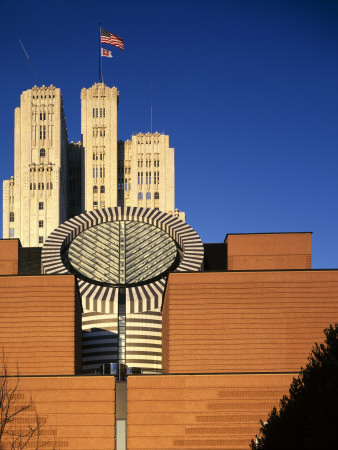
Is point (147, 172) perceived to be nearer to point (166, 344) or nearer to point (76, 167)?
point (76, 167)

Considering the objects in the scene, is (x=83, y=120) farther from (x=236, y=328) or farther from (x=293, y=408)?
(x=293, y=408)

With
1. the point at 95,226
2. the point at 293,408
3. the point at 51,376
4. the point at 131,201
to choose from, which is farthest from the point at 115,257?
the point at 131,201

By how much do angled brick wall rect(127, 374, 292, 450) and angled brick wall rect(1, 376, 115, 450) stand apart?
1484 mm

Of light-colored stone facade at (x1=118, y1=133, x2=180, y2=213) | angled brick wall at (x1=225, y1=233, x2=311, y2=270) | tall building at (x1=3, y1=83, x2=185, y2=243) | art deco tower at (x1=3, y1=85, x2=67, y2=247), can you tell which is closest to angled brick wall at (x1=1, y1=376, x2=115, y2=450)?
angled brick wall at (x1=225, y1=233, x2=311, y2=270)

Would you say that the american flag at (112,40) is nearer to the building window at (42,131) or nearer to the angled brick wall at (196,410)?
the building window at (42,131)

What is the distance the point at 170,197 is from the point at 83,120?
2841 cm

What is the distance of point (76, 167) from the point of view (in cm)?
18125

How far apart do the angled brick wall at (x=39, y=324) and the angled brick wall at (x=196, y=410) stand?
6.44 meters

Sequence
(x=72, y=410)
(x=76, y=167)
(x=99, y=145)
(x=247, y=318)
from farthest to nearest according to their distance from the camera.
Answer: (x=76, y=167), (x=99, y=145), (x=247, y=318), (x=72, y=410)

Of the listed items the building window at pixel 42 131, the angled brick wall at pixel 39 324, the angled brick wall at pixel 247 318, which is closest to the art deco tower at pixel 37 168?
the building window at pixel 42 131

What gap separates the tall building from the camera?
528 ft

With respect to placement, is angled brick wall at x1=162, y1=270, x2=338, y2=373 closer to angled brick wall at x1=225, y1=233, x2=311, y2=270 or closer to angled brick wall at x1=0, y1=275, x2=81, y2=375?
angled brick wall at x1=0, y1=275, x2=81, y2=375

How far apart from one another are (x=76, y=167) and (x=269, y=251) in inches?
4855

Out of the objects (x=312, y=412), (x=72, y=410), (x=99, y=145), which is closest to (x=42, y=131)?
(x=99, y=145)
